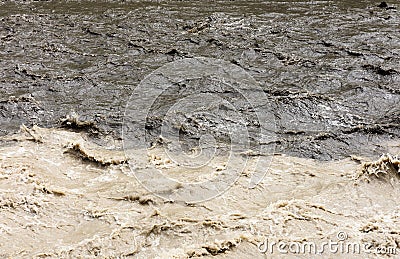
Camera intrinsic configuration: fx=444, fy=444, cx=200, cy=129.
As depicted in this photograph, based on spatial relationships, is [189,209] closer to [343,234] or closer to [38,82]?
[343,234]

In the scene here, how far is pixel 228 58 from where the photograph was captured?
9297 millimetres

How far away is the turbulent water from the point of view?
16.9 ft

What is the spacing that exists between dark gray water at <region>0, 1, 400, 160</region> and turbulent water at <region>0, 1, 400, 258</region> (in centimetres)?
4

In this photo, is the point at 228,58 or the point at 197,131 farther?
the point at 228,58

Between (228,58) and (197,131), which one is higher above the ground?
(228,58)

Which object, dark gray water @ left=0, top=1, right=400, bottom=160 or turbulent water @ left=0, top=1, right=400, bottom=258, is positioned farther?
dark gray water @ left=0, top=1, right=400, bottom=160

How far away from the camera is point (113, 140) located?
22.7 feet

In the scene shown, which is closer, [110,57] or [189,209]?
[189,209]

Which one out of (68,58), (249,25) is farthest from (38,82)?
(249,25)

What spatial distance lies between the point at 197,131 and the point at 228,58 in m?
Result: 2.78

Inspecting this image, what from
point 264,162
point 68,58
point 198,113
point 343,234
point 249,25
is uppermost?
point 249,25

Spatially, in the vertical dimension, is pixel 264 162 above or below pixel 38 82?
below

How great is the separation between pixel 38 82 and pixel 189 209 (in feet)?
15.0

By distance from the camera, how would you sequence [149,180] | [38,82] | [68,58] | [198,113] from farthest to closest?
[68,58]
[38,82]
[198,113]
[149,180]
